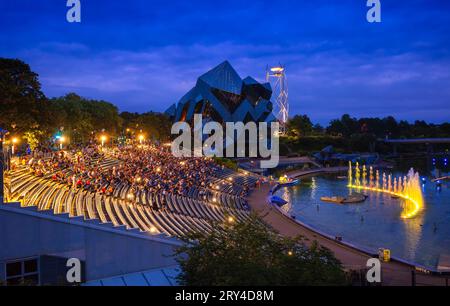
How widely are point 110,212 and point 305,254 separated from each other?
1067 cm

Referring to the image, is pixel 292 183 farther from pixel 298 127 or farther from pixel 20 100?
pixel 298 127

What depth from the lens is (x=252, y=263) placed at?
23.5 feet

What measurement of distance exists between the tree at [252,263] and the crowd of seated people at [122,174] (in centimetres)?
1333

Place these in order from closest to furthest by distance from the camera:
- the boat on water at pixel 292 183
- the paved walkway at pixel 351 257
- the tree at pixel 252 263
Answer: the tree at pixel 252 263
the paved walkway at pixel 351 257
the boat on water at pixel 292 183

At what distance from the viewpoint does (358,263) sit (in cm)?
1706

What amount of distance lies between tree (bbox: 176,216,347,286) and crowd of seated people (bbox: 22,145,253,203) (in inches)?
525

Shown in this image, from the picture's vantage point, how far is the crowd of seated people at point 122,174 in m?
21.5

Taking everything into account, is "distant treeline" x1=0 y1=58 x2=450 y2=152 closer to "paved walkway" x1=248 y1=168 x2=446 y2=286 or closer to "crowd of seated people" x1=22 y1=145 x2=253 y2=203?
"crowd of seated people" x1=22 y1=145 x2=253 y2=203

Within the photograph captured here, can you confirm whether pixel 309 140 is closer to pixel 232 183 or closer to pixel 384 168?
pixel 384 168

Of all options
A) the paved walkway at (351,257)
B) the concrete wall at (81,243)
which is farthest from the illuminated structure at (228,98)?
the concrete wall at (81,243)

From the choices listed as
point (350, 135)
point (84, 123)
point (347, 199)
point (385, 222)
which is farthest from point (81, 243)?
point (350, 135)

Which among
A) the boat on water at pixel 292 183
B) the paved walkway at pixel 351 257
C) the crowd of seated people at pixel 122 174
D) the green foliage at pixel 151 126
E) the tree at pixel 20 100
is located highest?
the green foliage at pixel 151 126

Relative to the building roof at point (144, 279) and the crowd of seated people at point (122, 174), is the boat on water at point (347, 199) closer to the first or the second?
the crowd of seated people at point (122, 174)
